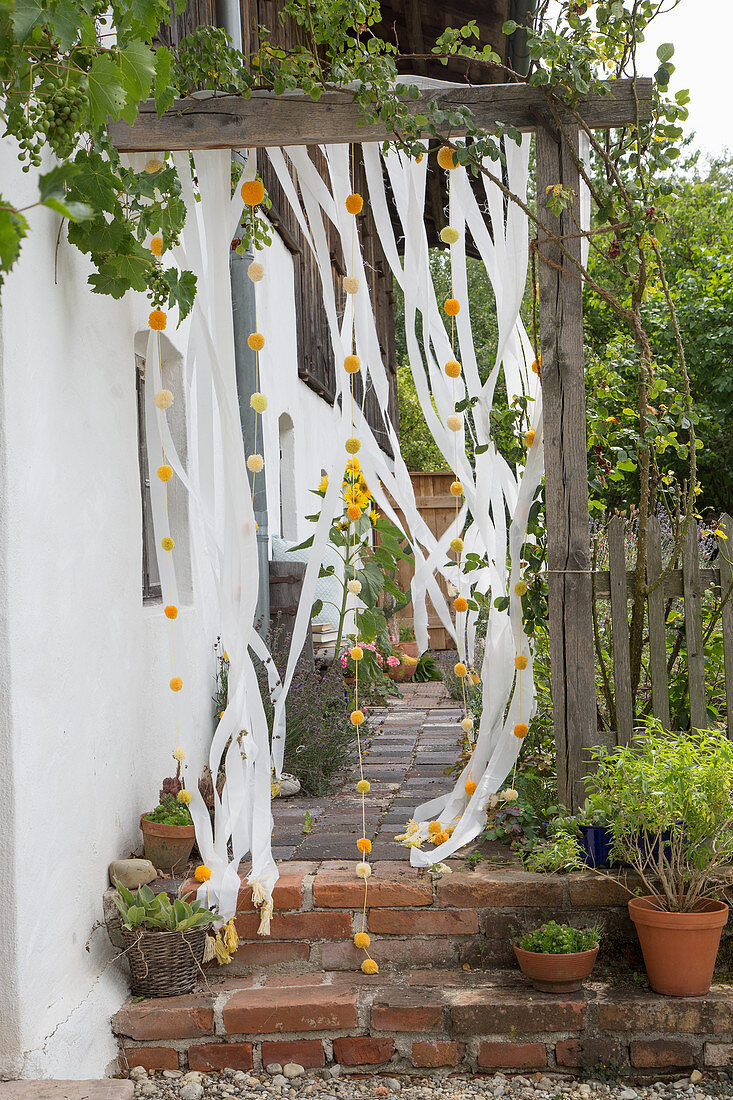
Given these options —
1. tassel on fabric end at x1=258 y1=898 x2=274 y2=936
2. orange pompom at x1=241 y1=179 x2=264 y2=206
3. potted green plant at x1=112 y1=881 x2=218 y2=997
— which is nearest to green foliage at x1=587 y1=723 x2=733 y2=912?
tassel on fabric end at x1=258 y1=898 x2=274 y2=936

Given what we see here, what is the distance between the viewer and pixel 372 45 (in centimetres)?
302

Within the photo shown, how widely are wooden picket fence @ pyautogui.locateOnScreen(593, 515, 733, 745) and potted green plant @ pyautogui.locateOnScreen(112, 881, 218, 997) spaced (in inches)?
61.2

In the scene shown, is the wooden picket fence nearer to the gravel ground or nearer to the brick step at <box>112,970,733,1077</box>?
the brick step at <box>112,970,733,1077</box>

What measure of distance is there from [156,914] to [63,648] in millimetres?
877

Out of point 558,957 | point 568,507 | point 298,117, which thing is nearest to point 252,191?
Result: point 298,117

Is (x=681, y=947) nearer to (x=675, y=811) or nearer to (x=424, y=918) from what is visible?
(x=675, y=811)

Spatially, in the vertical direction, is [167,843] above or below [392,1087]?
above

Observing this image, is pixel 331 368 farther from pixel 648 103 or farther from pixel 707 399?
pixel 648 103

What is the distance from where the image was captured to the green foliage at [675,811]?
2754 mm

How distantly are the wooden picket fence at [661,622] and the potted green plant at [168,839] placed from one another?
60.0 inches

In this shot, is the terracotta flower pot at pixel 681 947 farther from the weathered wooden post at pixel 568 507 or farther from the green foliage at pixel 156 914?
the green foliage at pixel 156 914

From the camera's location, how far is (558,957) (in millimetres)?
2783

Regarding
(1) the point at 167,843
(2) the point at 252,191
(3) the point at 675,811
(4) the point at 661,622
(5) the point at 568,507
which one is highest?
(2) the point at 252,191

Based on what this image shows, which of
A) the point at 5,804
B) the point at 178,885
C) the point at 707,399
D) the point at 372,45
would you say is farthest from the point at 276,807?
the point at 707,399
